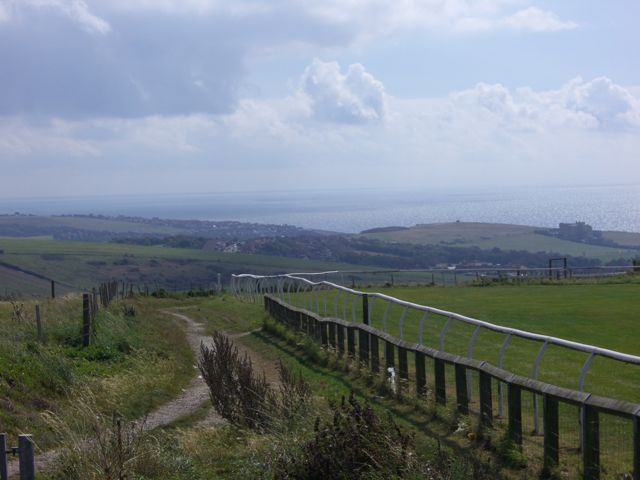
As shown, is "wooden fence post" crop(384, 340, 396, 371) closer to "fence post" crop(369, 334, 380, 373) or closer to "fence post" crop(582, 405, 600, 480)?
"fence post" crop(369, 334, 380, 373)

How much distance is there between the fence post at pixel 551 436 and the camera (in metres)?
8.36

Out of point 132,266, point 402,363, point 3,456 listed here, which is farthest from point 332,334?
point 132,266

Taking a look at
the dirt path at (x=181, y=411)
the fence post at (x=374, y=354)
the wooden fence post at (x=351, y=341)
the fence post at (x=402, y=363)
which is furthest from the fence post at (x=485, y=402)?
the wooden fence post at (x=351, y=341)

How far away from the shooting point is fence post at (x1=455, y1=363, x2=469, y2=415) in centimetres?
1059

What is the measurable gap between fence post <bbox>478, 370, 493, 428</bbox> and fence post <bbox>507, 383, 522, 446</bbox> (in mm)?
663

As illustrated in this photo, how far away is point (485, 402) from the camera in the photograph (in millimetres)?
10016

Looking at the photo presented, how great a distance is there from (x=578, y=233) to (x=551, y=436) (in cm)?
10717

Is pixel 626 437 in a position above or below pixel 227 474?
above

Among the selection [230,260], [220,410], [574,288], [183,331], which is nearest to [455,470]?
[220,410]

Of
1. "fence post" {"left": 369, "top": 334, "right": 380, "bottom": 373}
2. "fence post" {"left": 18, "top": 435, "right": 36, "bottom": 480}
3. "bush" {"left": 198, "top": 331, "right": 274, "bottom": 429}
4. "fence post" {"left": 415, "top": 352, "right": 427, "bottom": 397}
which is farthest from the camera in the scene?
"fence post" {"left": 369, "top": 334, "right": 380, "bottom": 373}

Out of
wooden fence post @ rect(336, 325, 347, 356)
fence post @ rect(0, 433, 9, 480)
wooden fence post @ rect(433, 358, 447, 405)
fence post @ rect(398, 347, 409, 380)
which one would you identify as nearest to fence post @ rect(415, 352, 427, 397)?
wooden fence post @ rect(433, 358, 447, 405)

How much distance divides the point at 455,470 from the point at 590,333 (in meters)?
12.2

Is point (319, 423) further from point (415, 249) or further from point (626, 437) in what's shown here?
point (415, 249)

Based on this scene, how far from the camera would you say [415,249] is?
10644 cm
